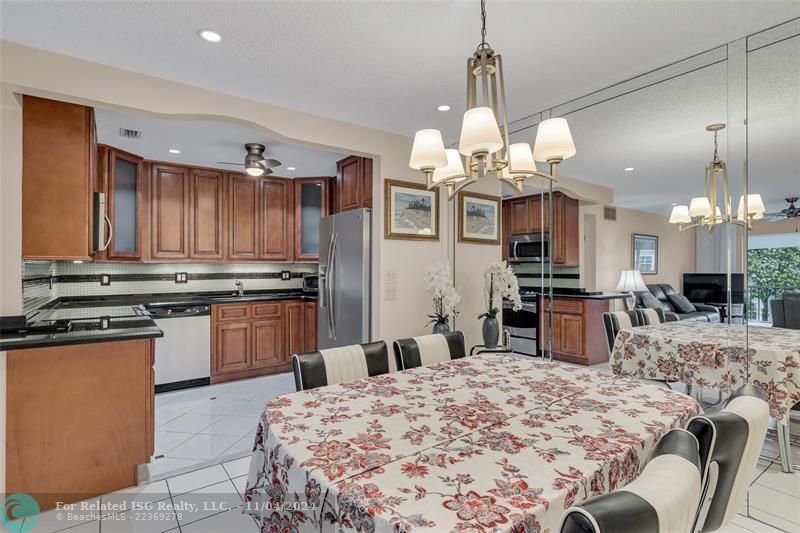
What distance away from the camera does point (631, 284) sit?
252 centimetres

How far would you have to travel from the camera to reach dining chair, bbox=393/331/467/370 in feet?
6.91

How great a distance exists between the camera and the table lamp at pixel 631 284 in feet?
8.11

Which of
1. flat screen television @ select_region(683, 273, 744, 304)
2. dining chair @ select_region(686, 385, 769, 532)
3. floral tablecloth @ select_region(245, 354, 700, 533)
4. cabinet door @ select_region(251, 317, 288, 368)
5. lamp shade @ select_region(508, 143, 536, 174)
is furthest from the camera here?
cabinet door @ select_region(251, 317, 288, 368)

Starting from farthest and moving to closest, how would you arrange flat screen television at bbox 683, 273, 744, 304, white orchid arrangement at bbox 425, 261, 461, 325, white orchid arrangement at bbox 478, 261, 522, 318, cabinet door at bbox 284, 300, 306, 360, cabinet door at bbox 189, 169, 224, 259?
cabinet door at bbox 284, 300, 306, 360
cabinet door at bbox 189, 169, 224, 259
white orchid arrangement at bbox 425, 261, 461, 325
white orchid arrangement at bbox 478, 261, 522, 318
flat screen television at bbox 683, 273, 744, 304

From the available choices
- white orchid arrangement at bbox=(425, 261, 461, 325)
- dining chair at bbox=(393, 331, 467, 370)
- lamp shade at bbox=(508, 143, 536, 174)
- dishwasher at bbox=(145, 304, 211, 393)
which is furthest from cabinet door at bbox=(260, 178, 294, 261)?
lamp shade at bbox=(508, 143, 536, 174)

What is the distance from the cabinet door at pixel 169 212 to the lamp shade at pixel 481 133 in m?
3.82

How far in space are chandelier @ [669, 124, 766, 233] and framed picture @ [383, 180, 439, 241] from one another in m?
1.93

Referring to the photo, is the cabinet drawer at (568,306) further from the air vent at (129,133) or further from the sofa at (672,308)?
the air vent at (129,133)

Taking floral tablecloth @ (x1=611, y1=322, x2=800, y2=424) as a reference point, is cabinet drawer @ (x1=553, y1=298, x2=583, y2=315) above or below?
above

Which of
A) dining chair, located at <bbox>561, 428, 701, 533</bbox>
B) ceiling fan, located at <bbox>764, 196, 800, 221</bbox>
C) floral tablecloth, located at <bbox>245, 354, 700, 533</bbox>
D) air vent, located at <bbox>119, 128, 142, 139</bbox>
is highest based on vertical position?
air vent, located at <bbox>119, 128, 142, 139</bbox>

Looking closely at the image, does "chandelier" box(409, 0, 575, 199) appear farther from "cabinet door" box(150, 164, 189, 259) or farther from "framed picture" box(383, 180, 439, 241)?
"cabinet door" box(150, 164, 189, 259)

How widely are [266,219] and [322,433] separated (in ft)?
12.9

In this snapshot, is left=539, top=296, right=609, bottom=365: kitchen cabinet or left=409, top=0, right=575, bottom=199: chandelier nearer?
left=409, top=0, right=575, bottom=199: chandelier

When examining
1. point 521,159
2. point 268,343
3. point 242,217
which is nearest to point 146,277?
point 242,217
